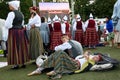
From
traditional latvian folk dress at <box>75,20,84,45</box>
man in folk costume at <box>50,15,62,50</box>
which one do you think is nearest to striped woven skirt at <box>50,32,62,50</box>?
man in folk costume at <box>50,15,62,50</box>

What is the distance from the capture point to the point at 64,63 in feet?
23.3

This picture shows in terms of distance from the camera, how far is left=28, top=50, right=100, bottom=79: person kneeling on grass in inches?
277

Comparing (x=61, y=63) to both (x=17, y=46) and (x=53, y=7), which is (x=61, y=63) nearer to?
(x=17, y=46)

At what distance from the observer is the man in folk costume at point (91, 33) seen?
1392 cm

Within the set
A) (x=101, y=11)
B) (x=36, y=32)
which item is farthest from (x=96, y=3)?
(x=36, y=32)

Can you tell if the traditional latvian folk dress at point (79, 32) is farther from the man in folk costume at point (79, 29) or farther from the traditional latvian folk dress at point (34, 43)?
the traditional latvian folk dress at point (34, 43)

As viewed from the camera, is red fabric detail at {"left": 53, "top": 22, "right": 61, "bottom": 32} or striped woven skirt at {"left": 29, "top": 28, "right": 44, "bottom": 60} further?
red fabric detail at {"left": 53, "top": 22, "right": 61, "bottom": 32}

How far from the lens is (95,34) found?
14.1 m

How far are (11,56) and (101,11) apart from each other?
3166 centimetres

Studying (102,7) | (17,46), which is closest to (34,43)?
(17,46)

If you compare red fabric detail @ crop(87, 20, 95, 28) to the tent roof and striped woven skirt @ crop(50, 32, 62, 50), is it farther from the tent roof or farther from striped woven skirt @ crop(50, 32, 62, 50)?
the tent roof

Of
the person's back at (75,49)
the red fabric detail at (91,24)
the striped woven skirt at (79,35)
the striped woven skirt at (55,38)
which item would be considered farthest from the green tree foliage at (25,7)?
the person's back at (75,49)

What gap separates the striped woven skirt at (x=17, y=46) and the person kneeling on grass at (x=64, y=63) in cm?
108

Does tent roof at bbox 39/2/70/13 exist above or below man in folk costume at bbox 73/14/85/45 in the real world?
above
